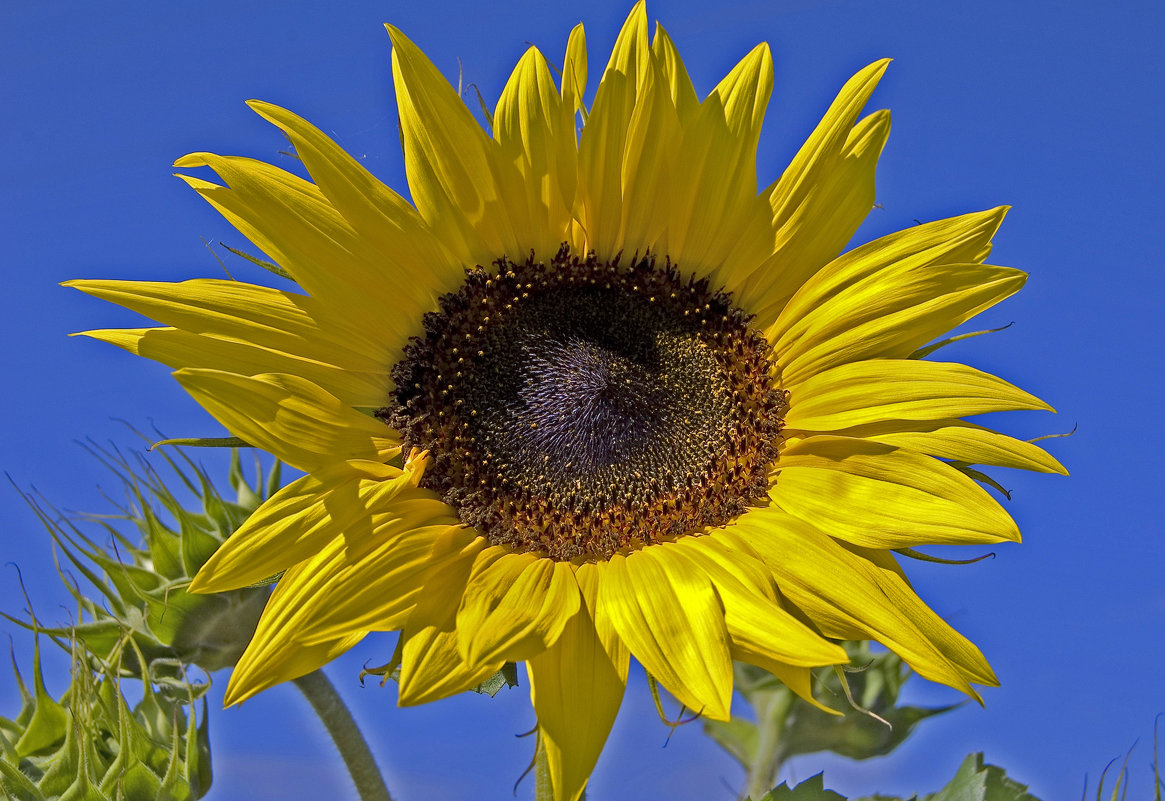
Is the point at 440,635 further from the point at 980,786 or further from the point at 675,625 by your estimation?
the point at 980,786

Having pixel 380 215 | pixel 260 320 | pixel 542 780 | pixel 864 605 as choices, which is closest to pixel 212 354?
pixel 260 320

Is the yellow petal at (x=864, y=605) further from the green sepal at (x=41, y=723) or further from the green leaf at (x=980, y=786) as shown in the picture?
the green sepal at (x=41, y=723)

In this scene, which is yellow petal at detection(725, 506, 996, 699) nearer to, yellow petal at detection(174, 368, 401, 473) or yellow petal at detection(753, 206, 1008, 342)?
yellow petal at detection(753, 206, 1008, 342)

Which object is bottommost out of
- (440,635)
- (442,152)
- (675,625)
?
(440,635)

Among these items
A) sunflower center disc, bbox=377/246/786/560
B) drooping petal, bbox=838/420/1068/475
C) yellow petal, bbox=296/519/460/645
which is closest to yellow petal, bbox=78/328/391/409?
sunflower center disc, bbox=377/246/786/560

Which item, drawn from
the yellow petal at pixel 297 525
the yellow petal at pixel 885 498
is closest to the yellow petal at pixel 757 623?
the yellow petal at pixel 885 498

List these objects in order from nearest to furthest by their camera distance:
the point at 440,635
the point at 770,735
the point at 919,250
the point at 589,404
A: 1. the point at 440,635
2. the point at 919,250
3. the point at 589,404
4. the point at 770,735
